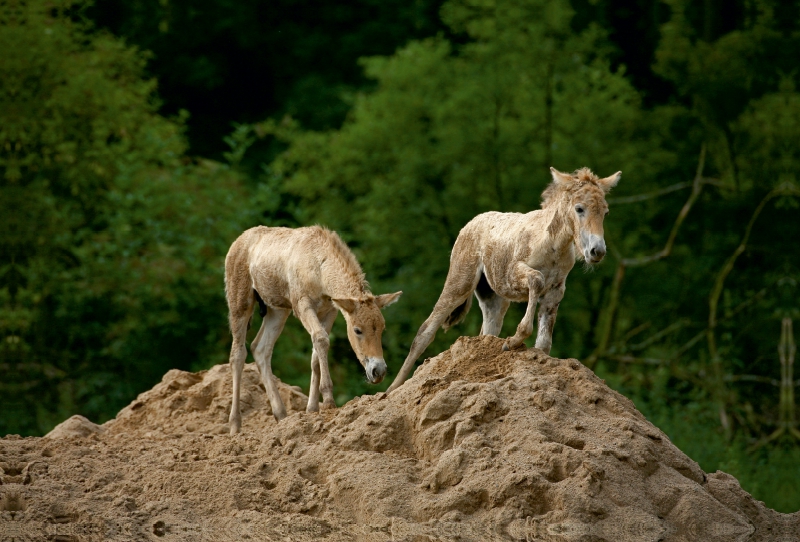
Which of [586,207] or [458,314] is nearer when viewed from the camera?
[586,207]

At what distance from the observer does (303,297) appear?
11562 mm

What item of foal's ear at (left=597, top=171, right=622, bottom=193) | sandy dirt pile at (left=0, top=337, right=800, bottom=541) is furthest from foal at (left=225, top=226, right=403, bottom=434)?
foal's ear at (left=597, top=171, right=622, bottom=193)

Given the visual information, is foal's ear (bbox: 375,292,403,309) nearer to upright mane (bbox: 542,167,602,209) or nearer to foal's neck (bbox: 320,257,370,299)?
foal's neck (bbox: 320,257,370,299)

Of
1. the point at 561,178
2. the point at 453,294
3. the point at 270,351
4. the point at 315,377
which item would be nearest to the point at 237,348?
the point at 270,351

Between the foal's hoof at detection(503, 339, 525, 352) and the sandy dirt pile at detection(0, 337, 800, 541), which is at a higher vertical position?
the foal's hoof at detection(503, 339, 525, 352)

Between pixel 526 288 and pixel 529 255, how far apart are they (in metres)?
0.36

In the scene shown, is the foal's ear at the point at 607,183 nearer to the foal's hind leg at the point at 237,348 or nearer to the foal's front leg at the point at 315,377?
the foal's front leg at the point at 315,377

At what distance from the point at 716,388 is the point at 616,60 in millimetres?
10361

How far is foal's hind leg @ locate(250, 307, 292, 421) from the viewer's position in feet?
39.6

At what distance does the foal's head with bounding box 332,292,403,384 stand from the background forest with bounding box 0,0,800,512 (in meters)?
8.65

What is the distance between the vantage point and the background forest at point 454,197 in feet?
65.7

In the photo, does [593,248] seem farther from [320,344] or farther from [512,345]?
[320,344]

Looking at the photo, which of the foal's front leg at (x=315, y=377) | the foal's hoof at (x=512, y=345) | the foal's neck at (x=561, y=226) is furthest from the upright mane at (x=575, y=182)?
the foal's front leg at (x=315, y=377)

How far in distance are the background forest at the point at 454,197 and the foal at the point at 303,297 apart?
684 cm
